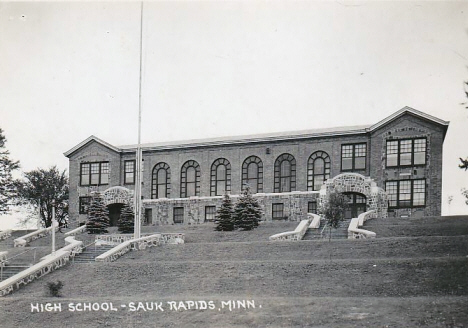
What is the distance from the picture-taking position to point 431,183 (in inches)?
1537

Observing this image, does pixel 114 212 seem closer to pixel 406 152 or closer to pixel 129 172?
pixel 129 172

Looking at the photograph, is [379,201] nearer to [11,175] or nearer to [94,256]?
[94,256]

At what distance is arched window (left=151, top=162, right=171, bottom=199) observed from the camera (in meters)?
48.1

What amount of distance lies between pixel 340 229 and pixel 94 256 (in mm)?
13340

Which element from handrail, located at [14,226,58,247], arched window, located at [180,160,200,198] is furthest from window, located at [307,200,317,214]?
handrail, located at [14,226,58,247]

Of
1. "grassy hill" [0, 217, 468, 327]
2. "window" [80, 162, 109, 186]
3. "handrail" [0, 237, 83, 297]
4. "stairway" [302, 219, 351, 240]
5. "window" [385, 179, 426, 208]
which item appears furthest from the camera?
"window" [80, 162, 109, 186]

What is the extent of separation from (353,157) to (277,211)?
6.55 m

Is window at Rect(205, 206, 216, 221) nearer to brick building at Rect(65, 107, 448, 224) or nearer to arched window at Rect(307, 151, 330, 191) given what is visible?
brick building at Rect(65, 107, 448, 224)

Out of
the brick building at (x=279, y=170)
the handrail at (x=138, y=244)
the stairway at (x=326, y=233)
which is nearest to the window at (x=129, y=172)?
the brick building at (x=279, y=170)

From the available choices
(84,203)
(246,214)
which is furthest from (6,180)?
(246,214)

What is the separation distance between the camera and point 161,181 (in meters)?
48.5

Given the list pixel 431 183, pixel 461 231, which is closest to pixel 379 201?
pixel 431 183

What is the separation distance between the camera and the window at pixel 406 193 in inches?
1547

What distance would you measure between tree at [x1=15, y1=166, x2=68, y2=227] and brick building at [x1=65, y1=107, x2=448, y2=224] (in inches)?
268
